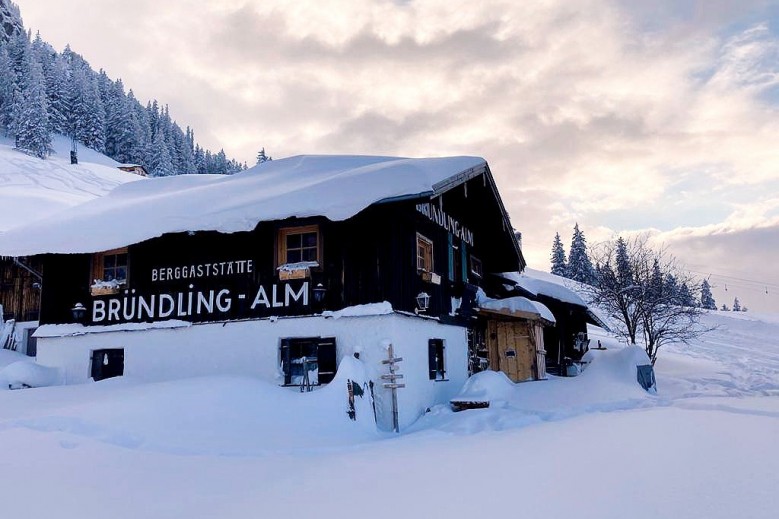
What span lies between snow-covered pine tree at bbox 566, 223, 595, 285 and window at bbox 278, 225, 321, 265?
5266cm

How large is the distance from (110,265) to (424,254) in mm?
8200

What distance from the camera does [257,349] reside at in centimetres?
1308

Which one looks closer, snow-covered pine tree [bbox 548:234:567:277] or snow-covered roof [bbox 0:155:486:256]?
snow-covered roof [bbox 0:155:486:256]

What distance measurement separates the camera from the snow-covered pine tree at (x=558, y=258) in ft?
212

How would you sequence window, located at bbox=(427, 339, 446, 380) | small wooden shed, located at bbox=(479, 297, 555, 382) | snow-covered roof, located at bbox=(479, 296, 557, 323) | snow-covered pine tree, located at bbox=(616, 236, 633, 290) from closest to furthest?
window, located at bbox=(427, 339, 446, 380) → snow-covered roof, located at bbox=(479, 296, 557, 323) → small wooden shed, located at bbox=(479, 297, 555, 382) → snow-covered pine tree, located at bbox=(616, 236, 633, 290)

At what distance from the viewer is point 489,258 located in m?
21.4

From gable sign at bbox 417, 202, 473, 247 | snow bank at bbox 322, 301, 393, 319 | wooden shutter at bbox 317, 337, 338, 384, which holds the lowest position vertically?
wooden shutter at bbox 317, 337, 338, 384

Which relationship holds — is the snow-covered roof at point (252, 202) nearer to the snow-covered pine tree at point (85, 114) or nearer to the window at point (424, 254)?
the window at point (424, 254)

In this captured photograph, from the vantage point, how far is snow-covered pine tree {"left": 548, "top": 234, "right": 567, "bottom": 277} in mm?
64562

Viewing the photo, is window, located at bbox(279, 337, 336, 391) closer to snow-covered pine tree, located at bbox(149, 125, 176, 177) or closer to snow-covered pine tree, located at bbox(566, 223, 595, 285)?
snow-covered pine tree, located at bbox(566, 223, 595, 285)

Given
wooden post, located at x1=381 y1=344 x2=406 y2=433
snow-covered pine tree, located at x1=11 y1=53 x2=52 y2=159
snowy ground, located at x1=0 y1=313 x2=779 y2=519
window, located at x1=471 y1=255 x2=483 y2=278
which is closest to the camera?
snowy ground, located at x1=0 y1=313 x2=779 y2=519

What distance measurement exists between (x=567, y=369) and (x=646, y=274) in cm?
763

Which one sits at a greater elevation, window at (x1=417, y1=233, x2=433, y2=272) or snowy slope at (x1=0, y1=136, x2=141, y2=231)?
snowy slope at (x1=0, y1=136, x2=141, y2=231)

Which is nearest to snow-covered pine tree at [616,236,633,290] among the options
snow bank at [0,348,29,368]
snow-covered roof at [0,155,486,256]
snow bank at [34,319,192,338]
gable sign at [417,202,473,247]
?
gable sign at [417,202,473,247]
